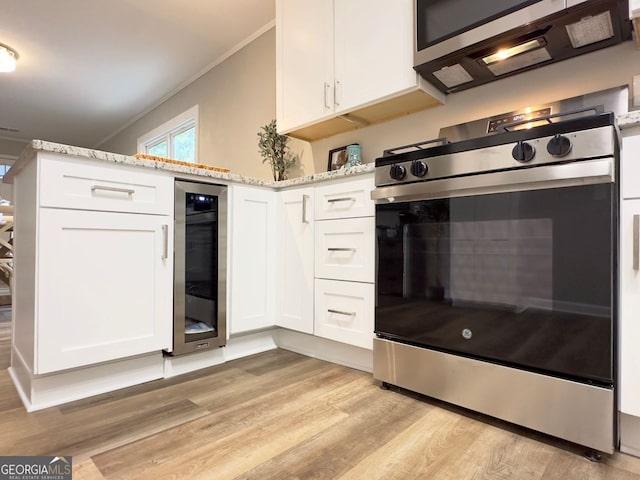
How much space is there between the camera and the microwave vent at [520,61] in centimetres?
152

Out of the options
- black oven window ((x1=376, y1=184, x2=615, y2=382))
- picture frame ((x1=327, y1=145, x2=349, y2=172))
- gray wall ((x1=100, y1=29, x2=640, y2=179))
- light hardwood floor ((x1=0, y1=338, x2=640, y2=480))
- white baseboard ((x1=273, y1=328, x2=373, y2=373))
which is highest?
gray wall ((x1=100, y1=29, x2=640, y2=179))

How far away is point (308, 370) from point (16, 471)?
3.74 feet

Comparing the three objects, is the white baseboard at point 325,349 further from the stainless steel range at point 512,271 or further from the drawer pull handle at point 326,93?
the drawer pull handle at point 326,93

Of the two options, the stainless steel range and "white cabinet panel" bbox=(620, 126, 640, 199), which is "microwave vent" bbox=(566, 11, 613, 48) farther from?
"white cabinet panel" bbox=(620, 126, 640, 199)

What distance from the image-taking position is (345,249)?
1827 mm

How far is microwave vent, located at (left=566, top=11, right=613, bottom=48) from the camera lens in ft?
4.25

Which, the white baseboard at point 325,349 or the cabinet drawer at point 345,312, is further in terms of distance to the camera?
the white baseboard at point 325,349

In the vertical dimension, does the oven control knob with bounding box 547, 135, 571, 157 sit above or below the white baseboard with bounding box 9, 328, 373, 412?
above

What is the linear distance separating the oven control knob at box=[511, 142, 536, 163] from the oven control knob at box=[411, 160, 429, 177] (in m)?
0.32

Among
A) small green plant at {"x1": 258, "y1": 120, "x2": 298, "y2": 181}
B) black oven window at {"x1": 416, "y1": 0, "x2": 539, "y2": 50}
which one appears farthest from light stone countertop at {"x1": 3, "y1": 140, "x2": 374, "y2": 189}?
black oven window at {"x1": 416, "y1": 0, "x2": 539, "y2": 50}

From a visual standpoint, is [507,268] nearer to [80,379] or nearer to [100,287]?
[100,287]

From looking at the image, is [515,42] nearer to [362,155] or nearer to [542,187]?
[542,187]

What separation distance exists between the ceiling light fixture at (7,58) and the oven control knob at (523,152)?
439 cm

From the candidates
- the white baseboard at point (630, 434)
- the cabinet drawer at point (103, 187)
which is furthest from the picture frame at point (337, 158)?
the white baseboard at point (630, 434)
